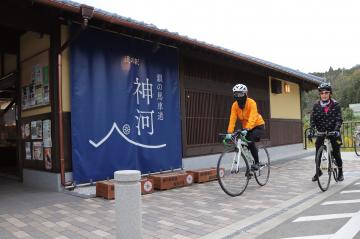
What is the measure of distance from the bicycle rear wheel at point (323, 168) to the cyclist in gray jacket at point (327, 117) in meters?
0.26

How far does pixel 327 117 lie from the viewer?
7.63 m

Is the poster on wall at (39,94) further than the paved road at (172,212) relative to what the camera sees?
Yes

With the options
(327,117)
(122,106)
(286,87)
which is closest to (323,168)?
(327,117)

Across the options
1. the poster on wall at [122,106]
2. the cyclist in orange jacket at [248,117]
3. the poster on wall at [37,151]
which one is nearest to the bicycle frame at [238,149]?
the cyclist in orange jacket at [248,117]

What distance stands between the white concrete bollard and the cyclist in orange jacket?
393 cm

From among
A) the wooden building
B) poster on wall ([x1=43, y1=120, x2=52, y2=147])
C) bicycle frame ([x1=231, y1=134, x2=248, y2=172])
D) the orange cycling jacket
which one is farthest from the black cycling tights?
poster on wall ([x1=43, y1=120, x2=52, y2=147])

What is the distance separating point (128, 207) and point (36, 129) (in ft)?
16.8

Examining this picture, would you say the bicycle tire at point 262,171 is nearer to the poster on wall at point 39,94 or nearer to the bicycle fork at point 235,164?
the bicycle fork at point 235,164

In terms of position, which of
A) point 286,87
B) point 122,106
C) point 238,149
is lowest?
point 238,149

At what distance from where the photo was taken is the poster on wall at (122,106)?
7.45 meters

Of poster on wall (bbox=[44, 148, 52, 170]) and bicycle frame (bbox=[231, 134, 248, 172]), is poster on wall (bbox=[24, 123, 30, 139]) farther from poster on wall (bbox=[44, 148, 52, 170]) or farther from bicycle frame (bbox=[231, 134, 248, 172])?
bicycle frame (bbox=[231, 134, 248, 172])

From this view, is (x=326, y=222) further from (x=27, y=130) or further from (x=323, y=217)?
(x=27, y=130)

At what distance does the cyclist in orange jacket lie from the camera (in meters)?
7.33

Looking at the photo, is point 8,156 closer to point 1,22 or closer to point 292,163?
point 1,22
